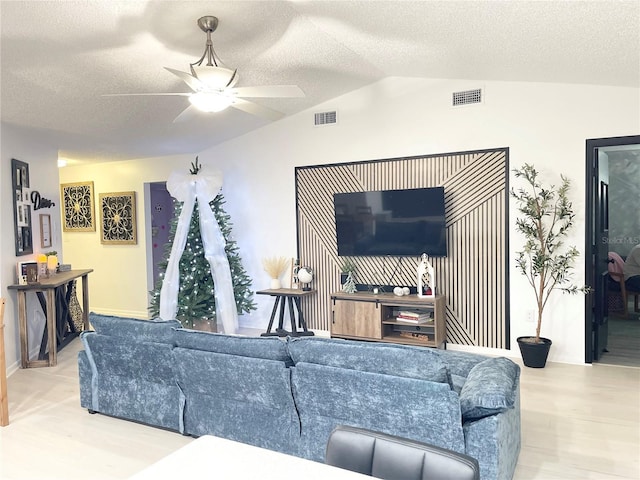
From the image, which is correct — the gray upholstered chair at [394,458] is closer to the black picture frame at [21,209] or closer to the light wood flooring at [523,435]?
the light wood flooring at [523,435]

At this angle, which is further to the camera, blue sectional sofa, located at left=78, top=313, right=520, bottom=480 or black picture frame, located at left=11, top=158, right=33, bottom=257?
black picture frame, located at left=11, top=158, right=33, bottom=257

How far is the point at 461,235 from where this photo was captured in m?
5.18

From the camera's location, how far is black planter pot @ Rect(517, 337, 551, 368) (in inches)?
177

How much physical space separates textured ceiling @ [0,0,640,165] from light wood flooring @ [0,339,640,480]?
2.60 metres

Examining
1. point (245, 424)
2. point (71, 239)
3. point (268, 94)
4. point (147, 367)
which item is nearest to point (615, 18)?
point (268, 94)

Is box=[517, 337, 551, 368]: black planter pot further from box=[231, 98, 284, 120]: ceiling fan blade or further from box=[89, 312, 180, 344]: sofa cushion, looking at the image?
box=[89, 312, 180, 344]: sofa cushion

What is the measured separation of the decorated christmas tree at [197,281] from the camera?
5738 millimetres

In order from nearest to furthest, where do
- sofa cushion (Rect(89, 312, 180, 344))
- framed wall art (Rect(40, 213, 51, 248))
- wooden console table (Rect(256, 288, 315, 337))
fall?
sofa cushion (Rect(89, 312, 180, 344))
framed wall art (Rect(40, 213, 51, 248))
wooden console table (Rect(256, 288, 315, 337))

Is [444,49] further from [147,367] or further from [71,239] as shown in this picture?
[71,239]

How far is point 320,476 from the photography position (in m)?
1.25

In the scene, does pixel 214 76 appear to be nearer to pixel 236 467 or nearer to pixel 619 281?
pixel 236 467

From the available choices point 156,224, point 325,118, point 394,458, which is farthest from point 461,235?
point 156,224

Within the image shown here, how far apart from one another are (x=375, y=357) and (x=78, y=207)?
700cm

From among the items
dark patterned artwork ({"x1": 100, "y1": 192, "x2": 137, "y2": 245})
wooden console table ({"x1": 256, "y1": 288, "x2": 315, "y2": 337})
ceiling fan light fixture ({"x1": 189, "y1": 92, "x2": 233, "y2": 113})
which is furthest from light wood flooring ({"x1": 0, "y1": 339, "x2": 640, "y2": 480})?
dark patterned artwork ({"x1": 100, "y1": 192, "x2": 137, "y2": 245})
